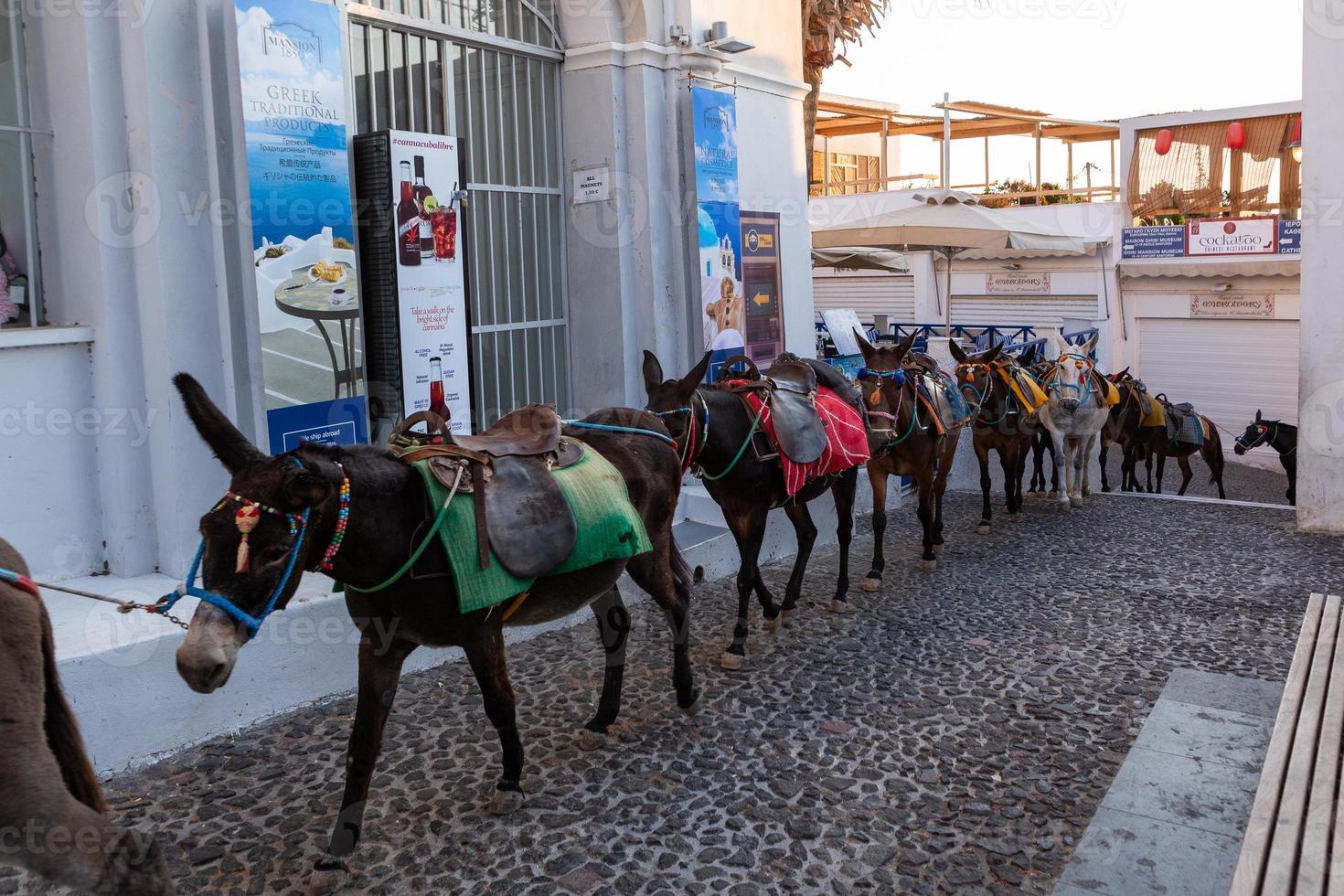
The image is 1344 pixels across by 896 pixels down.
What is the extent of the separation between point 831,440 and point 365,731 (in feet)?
12.3

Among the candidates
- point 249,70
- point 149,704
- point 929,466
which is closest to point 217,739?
point 149,704

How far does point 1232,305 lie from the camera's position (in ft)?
72.5

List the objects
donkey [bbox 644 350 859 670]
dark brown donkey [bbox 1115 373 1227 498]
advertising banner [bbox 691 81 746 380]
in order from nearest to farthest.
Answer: donkey [bbox 644 350 859 670] → advertising banner [bbox 691 81 746 380] → dark brown donkey [bbox 1115 373 1227 498]

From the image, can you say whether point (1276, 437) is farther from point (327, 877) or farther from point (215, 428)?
point (215, 428)

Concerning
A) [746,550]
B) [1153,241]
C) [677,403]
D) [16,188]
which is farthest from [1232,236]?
[16,188]

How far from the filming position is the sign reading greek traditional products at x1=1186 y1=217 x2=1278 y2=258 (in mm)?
21234

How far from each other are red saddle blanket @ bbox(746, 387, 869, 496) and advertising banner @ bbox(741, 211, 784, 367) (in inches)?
89.1

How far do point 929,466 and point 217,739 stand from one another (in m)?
5.45

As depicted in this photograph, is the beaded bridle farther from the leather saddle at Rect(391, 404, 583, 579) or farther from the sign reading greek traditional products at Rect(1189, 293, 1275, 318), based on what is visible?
the sign reading greek traditional products at Rect(1189, 293, 1275, 318)

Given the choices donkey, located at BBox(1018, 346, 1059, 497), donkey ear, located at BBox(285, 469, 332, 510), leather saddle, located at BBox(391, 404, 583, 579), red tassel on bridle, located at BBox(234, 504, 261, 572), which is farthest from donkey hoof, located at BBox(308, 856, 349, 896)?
donkey, located at BBox(1018, 346, 1059, 497)

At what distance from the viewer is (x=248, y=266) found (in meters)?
5.79

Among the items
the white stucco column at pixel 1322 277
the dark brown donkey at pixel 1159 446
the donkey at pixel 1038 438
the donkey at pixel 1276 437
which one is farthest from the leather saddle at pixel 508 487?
the donkey at pixel 1276 437

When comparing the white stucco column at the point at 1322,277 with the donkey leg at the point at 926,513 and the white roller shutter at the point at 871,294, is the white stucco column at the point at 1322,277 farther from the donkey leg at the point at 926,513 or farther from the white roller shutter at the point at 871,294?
the white roller shutter at the point at 871,294

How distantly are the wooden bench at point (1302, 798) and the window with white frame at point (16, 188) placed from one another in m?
5.59
